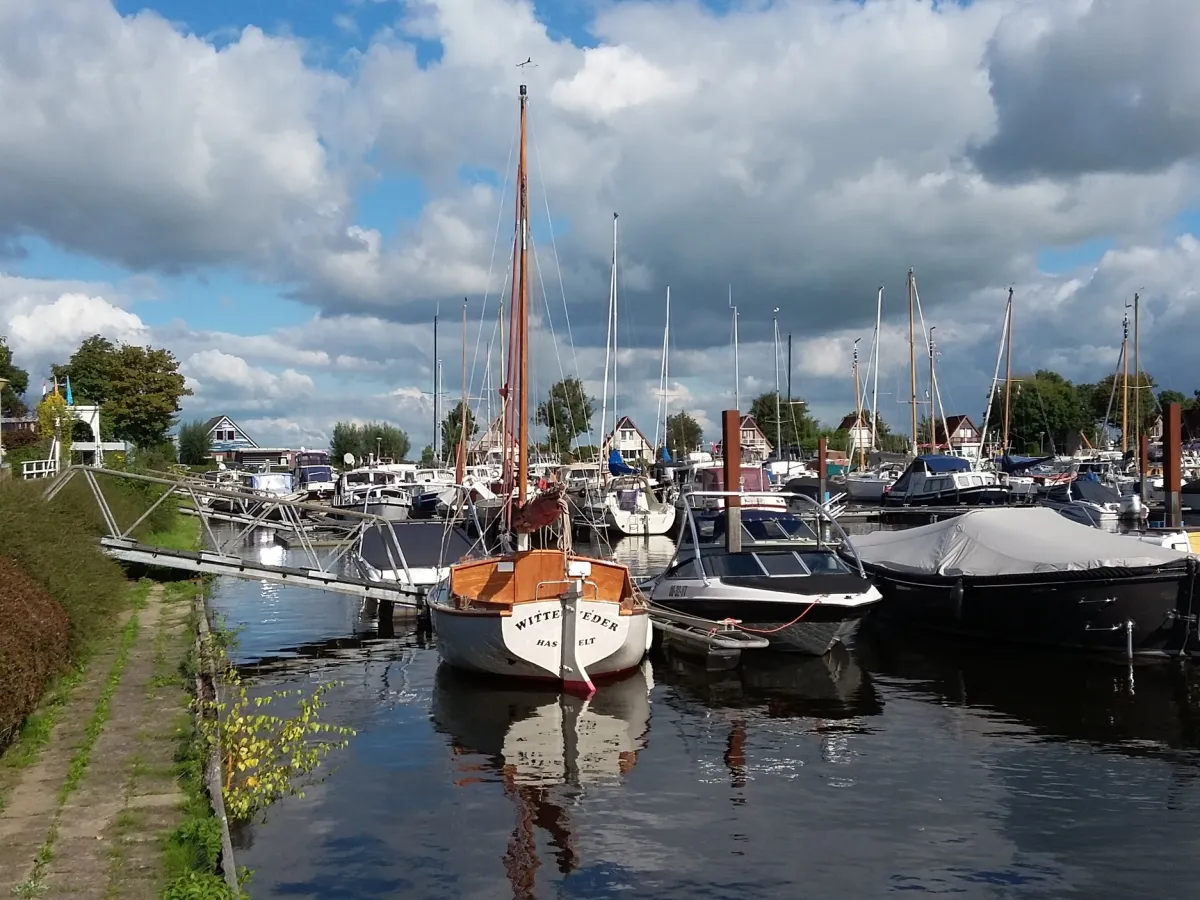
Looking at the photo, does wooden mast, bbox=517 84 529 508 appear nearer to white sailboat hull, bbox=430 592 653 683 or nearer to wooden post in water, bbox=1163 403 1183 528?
white sailboat hull, bbox=430 592 653 683

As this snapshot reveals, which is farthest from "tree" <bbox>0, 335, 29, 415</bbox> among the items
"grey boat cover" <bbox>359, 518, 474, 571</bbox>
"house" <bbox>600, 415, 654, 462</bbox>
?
"grey boat cover" <bbox>359, 518, 474, 571</bbox>

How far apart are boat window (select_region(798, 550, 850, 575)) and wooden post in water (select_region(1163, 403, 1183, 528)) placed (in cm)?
973

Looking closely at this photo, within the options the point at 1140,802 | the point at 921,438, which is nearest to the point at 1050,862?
the point at 1140,802

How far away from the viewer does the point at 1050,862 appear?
11336 millimetres

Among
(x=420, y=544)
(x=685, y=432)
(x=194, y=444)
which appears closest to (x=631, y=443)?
(x=685, y=432)

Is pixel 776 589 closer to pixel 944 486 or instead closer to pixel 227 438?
pixel 944 486

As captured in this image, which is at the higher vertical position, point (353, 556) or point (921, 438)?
point (921, 438)

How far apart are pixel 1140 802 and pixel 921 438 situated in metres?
117

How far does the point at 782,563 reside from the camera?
73.5ft

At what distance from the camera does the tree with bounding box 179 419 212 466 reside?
117 m

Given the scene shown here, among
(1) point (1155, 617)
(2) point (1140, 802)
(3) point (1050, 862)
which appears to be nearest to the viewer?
(3) point (1050, 862)

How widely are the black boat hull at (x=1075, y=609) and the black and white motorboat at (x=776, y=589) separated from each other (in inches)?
84.4

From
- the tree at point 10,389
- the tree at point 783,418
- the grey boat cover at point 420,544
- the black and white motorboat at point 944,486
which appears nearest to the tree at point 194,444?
the tree at point 10,389

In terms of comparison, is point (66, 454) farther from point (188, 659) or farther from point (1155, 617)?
point (1155, 617)
